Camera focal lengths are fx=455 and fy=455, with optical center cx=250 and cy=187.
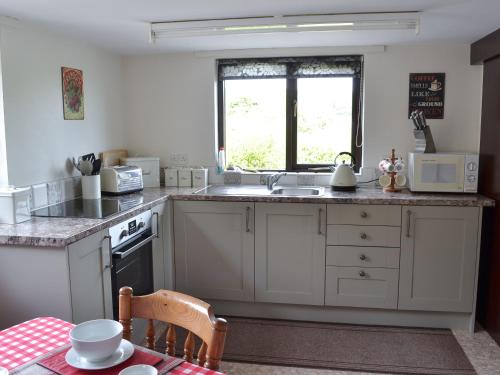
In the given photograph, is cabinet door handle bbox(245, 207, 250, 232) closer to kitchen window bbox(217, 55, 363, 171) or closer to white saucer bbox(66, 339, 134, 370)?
kitchen window bbox(217, 55, 363, 171)

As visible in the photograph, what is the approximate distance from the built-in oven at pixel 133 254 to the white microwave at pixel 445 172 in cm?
179

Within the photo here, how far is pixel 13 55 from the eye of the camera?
251cm

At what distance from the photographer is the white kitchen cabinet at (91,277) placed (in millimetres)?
2047

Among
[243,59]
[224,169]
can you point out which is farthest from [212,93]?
[224,169]

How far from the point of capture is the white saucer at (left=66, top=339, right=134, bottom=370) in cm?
109

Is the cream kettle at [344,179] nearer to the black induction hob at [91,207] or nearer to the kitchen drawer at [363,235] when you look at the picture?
the kitchen drawer at [363,235]

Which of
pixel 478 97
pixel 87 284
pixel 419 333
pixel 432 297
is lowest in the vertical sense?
pixel 419 333

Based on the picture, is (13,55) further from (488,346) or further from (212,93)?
(488,346)

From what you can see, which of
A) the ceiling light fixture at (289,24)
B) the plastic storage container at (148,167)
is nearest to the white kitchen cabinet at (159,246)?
the plastic storage container at (148,167)

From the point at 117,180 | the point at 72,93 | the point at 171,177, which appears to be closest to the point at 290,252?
the point at 171,177

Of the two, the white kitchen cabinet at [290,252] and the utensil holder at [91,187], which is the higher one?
the utensil holder at [91,187]

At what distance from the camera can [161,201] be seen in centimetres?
304

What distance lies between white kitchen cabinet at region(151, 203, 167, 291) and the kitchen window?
984 millimetres

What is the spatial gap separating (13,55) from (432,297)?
2.92 metres
